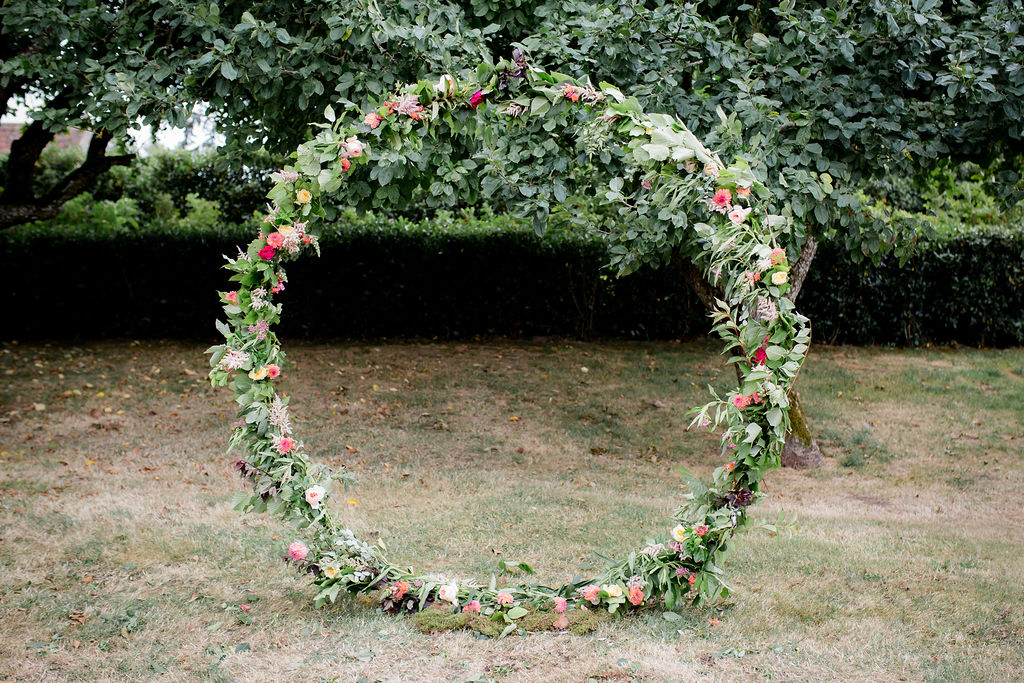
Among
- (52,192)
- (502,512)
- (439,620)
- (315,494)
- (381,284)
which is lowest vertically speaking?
(502,512)

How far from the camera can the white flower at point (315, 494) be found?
391 cm

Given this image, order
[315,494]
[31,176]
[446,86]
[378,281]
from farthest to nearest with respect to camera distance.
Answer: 1. [378,281]
2. [31,176]
3. [446,86]
4. [315,494]

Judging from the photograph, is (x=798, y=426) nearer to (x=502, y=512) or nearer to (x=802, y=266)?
(x=802, y=266)

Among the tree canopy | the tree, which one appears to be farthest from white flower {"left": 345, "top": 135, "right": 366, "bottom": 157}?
the tree canopy

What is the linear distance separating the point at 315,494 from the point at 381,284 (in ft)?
22.2

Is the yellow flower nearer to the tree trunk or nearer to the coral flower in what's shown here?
the coral flower

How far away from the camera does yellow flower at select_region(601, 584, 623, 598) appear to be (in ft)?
13.1

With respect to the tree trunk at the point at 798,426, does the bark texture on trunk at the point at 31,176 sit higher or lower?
higher

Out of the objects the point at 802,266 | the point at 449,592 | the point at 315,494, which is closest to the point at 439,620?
the point at 449,592

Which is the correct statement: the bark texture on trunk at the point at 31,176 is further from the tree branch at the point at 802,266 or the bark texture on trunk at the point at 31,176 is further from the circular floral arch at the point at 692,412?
the tree branch at the point at 802,266

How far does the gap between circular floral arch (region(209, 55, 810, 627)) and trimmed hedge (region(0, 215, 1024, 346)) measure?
6.17m

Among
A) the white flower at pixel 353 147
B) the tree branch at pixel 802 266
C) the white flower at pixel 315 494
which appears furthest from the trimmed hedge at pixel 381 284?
the white flower at pixel 315 494

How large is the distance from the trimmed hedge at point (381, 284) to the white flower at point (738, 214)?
21.5ft

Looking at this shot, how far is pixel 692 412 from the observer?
3.94 m
